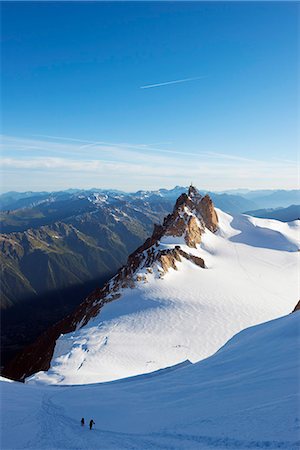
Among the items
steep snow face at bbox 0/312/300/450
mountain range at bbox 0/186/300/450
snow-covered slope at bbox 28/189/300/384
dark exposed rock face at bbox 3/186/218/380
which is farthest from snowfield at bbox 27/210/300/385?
steep snow face at bbox 0/312/300/450

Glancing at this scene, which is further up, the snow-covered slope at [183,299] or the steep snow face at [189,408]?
the steep snow face at [189,408]

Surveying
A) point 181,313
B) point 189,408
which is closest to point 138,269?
point 181,313

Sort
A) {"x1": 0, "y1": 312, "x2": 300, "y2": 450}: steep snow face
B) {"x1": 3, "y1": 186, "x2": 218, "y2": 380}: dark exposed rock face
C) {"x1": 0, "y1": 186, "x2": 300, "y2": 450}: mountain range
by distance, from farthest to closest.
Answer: {"x1": 3, "y1": 186, "x2": 218, "y2": 380}: dark exposed rock face < {"x1": 0, "y1": 186, "x2": 300, "y2": 450}: mountain range < {"x1": 0, "y1": 312, "x2": 300, "y2": 450}: steep snow face

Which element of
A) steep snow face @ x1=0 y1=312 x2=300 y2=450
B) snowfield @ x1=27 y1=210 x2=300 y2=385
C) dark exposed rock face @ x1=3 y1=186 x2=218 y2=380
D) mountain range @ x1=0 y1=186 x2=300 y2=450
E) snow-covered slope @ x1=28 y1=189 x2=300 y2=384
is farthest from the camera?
dark exposed rock face @ x1=3 y1=186 x2=218 y2=380

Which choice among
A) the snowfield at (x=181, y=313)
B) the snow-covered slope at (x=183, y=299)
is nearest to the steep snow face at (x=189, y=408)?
the snowfield at (x=181, y=313)

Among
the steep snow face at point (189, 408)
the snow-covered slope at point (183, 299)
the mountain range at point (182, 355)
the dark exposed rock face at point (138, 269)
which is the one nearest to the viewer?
the steep snow face at point (189, 408)

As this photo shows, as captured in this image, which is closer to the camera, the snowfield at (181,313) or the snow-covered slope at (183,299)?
the snowfield at (181,313)

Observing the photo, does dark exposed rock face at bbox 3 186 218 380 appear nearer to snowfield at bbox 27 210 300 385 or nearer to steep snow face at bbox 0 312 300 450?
snowfield at bbox 27 210 300 385

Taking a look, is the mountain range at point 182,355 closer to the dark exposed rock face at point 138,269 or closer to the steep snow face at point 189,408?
the steep snow face at point 189,408
